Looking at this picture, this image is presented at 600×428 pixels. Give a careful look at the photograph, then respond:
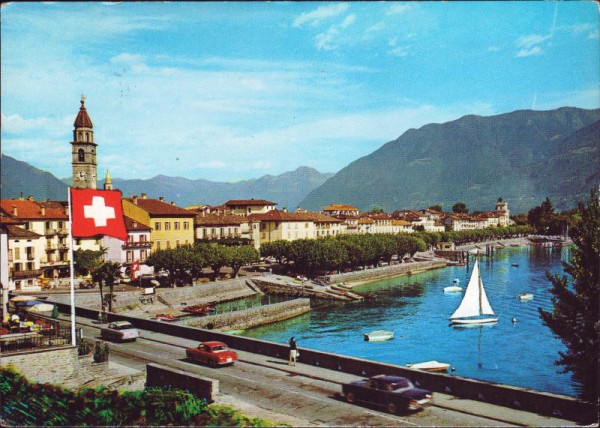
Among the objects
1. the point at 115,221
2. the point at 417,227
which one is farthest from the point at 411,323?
the point at 417,227

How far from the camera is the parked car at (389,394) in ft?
57.1

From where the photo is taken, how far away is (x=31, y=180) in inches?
3659

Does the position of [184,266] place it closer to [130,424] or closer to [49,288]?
[49,288]

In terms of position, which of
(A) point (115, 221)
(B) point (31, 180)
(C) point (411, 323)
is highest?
(B) point (31, 180)

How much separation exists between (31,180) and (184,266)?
1691 inches

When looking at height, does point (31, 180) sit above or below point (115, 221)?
above

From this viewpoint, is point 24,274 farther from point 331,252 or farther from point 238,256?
point 331,252

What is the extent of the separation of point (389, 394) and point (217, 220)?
247 ft

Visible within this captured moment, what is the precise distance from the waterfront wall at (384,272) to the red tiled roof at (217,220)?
2070 centimetres

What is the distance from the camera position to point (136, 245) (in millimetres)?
74000

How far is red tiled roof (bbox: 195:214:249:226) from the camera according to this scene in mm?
88250

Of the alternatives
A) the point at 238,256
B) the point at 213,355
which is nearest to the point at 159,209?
the point at 238,256

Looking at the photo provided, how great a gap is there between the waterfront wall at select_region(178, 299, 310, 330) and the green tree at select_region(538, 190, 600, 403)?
34.8 m

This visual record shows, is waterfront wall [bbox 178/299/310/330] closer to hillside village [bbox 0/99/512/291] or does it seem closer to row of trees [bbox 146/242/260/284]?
row of trees [bbox 146/242/260/284]
